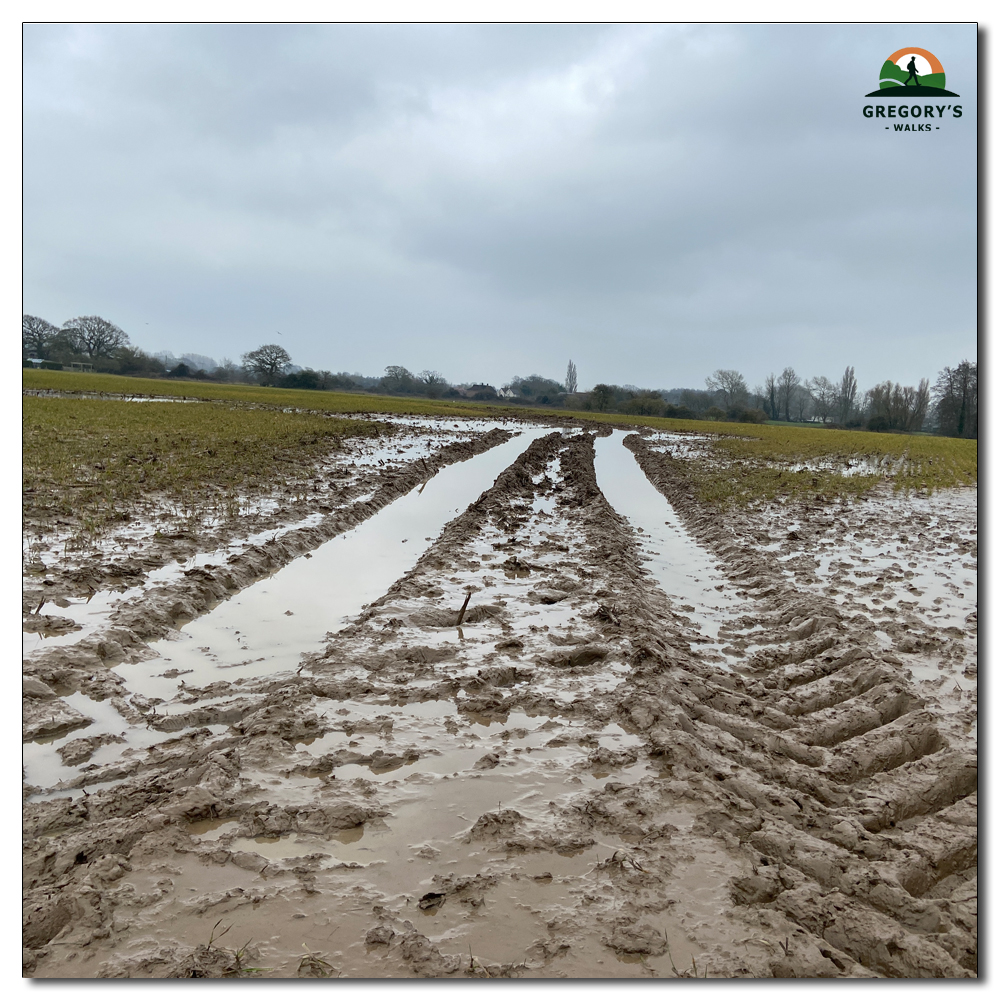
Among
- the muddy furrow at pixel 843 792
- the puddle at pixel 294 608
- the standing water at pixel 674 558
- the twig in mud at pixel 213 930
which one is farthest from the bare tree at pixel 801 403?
the twig in mud at pixel 213 930

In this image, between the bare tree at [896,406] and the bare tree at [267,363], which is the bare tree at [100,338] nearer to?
the bare tree at [896,406]

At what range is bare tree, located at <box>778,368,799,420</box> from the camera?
226ft

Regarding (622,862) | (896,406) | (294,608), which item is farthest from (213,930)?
(896,406)

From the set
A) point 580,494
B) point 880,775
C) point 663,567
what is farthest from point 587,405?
point 880,775

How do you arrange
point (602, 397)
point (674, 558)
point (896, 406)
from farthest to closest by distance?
point (602, 397), point (896, 406), point (674, 558)

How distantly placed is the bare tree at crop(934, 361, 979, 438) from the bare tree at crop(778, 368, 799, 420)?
67.5 m

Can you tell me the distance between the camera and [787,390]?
240 ft

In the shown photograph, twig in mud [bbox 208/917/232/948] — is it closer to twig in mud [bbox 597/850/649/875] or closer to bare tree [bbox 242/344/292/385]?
twig in mud [bbox 597/850/649/875]

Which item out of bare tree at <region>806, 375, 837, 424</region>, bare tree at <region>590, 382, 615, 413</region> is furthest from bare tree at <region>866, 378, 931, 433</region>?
bare tree at <region>590, 382, 615, 413</region>

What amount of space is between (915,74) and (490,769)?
17.7ft

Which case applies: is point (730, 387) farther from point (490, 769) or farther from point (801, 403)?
point (490, 769)

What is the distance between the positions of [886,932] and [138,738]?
4.71m

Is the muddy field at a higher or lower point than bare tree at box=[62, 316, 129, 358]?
lower

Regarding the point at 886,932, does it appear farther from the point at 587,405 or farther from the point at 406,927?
the point at 587,405
